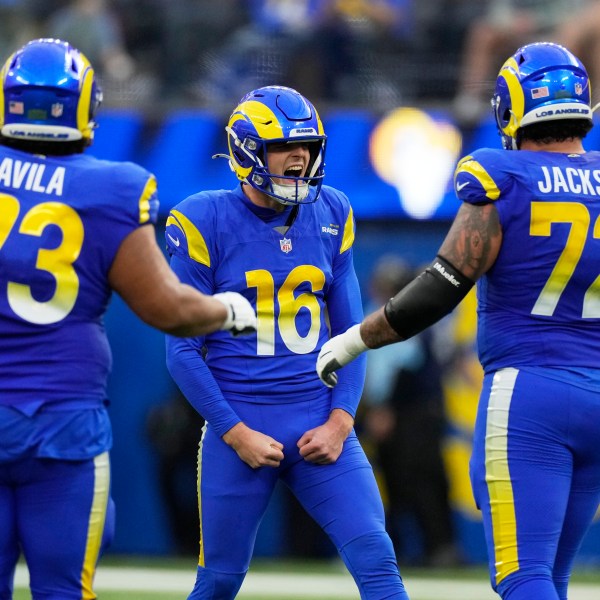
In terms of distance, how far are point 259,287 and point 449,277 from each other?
789 mm

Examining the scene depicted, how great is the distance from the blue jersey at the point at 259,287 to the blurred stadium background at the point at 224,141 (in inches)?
A: 164

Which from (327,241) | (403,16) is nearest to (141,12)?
(403,16)

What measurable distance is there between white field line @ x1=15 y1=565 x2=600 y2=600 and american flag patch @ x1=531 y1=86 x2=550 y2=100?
3758 mm

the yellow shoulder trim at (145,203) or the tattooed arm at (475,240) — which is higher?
the yellow shoulder trim at (145,203)

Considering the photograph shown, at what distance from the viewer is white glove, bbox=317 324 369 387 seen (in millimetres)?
3930

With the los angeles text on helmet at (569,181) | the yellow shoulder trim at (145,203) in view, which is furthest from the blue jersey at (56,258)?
the los angeles text on helmet at (569,181)

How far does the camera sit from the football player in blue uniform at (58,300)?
11.0 ft

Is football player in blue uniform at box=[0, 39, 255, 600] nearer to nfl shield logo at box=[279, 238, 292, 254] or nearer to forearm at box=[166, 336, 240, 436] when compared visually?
forearm at box=[166, 336, 240, 436]

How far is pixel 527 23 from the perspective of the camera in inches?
368

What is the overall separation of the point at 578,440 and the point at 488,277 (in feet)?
1.76

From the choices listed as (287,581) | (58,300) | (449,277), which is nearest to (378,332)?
(449,277)

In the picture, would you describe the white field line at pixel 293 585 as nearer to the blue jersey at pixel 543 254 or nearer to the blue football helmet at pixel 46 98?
the blue jersey at pixel 543 254

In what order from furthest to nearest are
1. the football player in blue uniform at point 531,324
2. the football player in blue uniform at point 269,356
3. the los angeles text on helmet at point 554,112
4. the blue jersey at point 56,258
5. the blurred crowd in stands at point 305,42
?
the blurred crowd in stands at point 305,42 < the football player in blue uniform at point 269,356 < the los angeles text on helmet at point 554,112 < the football player in blue uniform at point 531,324 < the blue jersey at point 56,258

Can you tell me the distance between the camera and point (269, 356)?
14.1 feet
